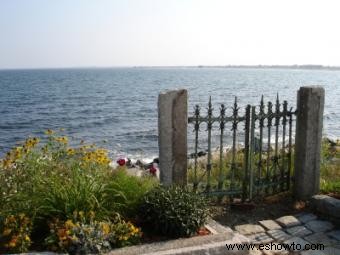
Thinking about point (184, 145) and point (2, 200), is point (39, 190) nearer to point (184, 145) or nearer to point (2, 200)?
point (2, 200)

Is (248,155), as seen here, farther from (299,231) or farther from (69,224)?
(69,224)

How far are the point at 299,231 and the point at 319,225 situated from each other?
1.35 feet

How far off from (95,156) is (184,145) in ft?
4.59

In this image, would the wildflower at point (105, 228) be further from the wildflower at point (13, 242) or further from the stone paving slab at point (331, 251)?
the stone paving slab at point (331, 251)

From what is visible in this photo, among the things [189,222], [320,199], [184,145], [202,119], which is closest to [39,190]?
[189,222]

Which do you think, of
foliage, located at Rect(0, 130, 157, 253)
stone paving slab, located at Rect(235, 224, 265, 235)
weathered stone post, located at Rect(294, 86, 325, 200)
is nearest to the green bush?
foliage, located at Rect(0, 130, 157, 253)

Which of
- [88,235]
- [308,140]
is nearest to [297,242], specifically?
[308,140]

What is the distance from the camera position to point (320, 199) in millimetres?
6828

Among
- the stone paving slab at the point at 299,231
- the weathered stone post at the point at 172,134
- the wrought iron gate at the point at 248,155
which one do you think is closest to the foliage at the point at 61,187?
the weathered stone post at the point at 172,134

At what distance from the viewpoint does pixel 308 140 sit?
24.1ft

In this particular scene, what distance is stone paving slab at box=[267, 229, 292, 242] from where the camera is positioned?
5.93 metres

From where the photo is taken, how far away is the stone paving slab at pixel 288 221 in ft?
21.1

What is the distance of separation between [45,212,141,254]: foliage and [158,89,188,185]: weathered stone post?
1.76 meters

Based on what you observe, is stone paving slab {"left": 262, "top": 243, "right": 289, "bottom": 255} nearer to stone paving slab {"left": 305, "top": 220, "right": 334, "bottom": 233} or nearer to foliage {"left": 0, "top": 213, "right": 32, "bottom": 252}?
stone paving slab {"left": 305, "top": 220, "right": 334, "bottom": 233}
